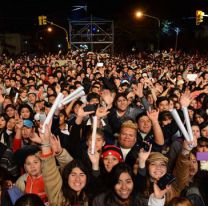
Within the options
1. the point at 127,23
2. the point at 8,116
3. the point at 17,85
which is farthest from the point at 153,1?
the point at 8,116

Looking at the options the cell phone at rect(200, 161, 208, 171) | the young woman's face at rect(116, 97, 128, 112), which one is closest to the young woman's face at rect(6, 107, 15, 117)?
the young woman's face at rect(116, 97, 128, 112)

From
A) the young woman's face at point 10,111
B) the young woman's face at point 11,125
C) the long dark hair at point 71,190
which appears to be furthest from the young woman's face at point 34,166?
the young woman's face at point 10,111

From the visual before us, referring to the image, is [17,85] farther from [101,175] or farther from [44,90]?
[101,175]

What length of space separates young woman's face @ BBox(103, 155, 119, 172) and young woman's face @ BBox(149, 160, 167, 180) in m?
0.48

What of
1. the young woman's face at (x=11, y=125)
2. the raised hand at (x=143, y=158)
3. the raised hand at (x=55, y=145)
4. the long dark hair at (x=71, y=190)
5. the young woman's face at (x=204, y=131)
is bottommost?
the long dark hair at (x=71, y=190)

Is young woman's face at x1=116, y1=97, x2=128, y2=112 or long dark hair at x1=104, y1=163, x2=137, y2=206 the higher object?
young woman's face at x1=116, y1=97, x2=128, y2=112

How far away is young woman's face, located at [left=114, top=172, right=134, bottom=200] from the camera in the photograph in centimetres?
375

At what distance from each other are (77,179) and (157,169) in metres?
0.83

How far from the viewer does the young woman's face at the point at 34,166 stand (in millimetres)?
4188

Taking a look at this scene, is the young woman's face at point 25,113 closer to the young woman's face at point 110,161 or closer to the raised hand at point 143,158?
the young woman's face at point 110,161

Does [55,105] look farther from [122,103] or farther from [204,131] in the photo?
[122,103]

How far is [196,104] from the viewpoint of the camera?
8.44 meters

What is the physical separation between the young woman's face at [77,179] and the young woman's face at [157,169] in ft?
2.26

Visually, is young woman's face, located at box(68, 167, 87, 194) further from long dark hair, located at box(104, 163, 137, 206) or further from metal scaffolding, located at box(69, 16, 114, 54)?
metal scaffolding, located at box(69, 16, 114, 54)
